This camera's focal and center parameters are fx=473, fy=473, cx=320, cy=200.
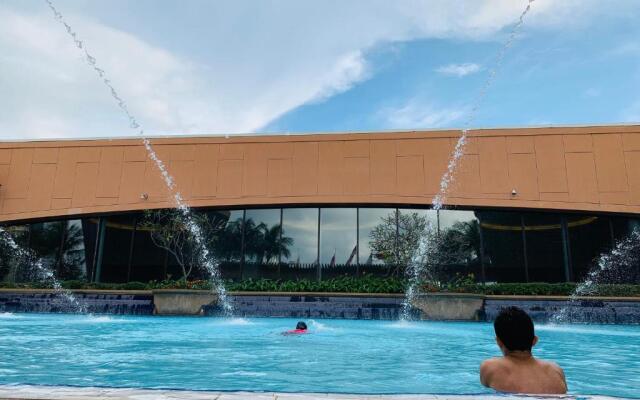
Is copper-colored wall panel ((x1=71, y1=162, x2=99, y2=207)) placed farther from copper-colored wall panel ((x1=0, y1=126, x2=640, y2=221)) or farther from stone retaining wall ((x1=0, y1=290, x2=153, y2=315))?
stone retaining wall ((x1=0, y1=290, x2=153, y2=315))

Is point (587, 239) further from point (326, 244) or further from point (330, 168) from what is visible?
point (330, 168)

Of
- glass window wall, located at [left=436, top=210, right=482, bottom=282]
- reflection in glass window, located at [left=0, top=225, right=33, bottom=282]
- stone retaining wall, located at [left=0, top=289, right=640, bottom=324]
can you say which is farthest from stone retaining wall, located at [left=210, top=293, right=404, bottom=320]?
reflection in glass window, located at [left=0, top=225, right=33, bottom=282]

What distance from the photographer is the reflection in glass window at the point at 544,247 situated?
18125 millimetres

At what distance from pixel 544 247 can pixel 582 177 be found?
3.02 metres

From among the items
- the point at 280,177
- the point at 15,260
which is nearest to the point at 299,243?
the point at 280,177

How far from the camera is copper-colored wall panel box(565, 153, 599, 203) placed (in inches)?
703

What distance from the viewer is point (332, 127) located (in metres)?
19.8

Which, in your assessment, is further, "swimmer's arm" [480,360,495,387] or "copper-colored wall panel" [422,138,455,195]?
"copper-colored wall panel" [422,138,455,195]

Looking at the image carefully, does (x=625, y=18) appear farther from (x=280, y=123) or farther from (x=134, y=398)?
(x=134, y=398)

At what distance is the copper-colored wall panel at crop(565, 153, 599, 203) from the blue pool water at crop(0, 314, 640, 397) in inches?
301

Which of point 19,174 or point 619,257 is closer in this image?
point 619,257

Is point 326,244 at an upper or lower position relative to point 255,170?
lower

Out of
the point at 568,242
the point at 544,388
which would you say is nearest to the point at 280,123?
the point at 568,242

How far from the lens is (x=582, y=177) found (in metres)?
18.0
